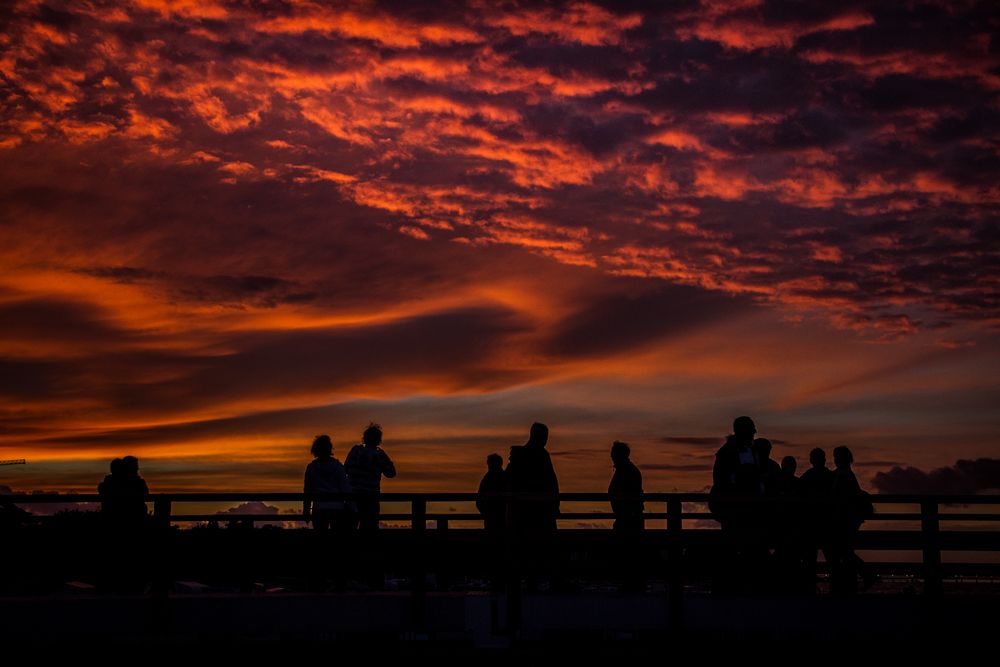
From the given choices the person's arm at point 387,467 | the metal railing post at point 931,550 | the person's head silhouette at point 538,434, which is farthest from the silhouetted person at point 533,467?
the metal railing post at point 931,550

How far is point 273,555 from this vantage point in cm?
1517

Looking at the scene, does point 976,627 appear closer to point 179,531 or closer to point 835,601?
point 835,601

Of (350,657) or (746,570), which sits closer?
(350,657)

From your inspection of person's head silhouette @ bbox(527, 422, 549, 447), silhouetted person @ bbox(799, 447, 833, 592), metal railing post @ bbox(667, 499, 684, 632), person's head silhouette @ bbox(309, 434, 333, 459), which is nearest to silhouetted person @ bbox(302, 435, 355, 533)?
person's head silhouette @ bbox(309, 434, 333, 459)

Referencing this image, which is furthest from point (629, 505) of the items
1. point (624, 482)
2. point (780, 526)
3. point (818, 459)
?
point (818, 459)

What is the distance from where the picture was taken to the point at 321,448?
53.8 feet

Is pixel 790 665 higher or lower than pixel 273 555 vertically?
lower

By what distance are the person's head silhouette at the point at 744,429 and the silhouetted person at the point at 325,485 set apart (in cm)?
485

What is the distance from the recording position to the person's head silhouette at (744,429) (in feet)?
51.8

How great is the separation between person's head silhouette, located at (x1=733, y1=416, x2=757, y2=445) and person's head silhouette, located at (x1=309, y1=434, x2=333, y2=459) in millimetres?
5142

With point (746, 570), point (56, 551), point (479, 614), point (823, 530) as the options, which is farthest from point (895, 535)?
point (56, 551)

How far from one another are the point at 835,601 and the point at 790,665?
0.98 m

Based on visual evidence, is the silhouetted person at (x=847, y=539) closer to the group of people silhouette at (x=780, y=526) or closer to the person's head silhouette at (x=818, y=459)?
the group of people silhouette at (x=780, y=526)

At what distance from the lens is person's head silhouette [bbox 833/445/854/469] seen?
16.8 m
